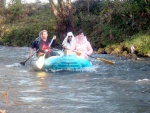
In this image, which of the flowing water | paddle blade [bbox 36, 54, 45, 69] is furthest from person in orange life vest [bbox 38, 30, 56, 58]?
the flowing water

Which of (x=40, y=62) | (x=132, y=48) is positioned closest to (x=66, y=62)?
(x=40, y=62)

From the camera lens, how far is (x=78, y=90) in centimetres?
1072

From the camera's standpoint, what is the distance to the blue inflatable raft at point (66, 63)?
14.4m

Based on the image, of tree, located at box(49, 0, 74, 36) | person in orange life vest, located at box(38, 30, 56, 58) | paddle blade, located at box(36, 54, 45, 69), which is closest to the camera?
paddle blade, located at box(36, 54, 45, 69)

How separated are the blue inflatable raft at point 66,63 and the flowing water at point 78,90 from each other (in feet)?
0.94

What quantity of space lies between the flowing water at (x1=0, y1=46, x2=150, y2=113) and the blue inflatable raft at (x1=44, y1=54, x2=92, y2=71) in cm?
29

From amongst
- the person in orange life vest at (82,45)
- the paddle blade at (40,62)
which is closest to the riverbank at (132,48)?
the person in orange life vest at (82,45)

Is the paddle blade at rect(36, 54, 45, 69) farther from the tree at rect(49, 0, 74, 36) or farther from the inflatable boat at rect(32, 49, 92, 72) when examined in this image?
the tree at rect(49, 0, 74, 36)

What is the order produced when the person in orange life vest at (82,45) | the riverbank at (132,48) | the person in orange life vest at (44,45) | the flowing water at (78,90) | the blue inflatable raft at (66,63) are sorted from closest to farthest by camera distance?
the flowing water at (78,90), the blue inflatable raft at (66,63), the person in orange life vest at (44,45), the person in orange life vest at (82,45), the riverbank at (132,48)

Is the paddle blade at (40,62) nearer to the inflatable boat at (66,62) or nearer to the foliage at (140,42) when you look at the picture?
the inflatable boat at (66,62)

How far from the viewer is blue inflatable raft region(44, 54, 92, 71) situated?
47.2ft

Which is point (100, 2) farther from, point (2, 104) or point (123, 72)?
point (2, 104)

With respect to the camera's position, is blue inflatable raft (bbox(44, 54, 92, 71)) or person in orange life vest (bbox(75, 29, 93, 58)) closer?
A: blue inflatable raft (bbox(44, 54, 92, 71))

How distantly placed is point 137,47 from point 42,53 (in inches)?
255
